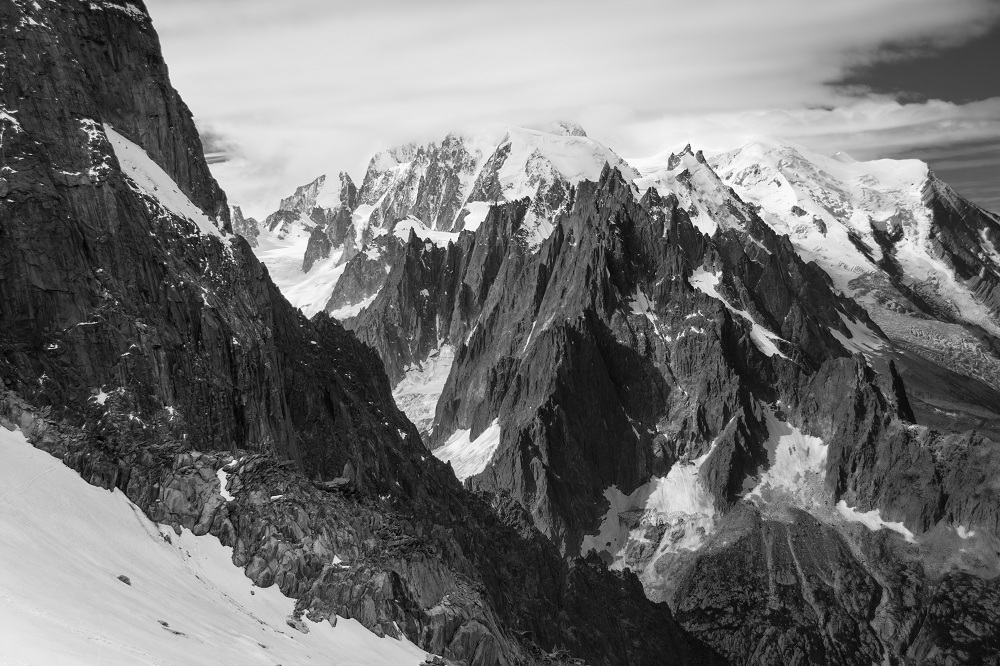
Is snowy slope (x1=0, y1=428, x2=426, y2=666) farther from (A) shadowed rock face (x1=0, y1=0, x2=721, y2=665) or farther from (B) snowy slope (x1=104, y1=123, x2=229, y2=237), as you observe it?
(B) snowy slope (x1=104, y1=123, x2=229, y2=237)

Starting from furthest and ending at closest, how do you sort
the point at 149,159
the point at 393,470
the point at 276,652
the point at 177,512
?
the point at 393,470, the point at 149,159, the point at 177,512, the point at 276,652

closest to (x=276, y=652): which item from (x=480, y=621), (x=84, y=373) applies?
(x=480, y=621)

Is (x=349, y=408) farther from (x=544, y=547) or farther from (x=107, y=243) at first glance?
(x=107, y=243)

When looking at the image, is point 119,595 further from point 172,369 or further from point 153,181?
point 153,181

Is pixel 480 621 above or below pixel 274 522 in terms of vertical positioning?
below

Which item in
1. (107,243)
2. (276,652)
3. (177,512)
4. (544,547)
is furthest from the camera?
(544,547)

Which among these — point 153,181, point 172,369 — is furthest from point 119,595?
point 153,181
